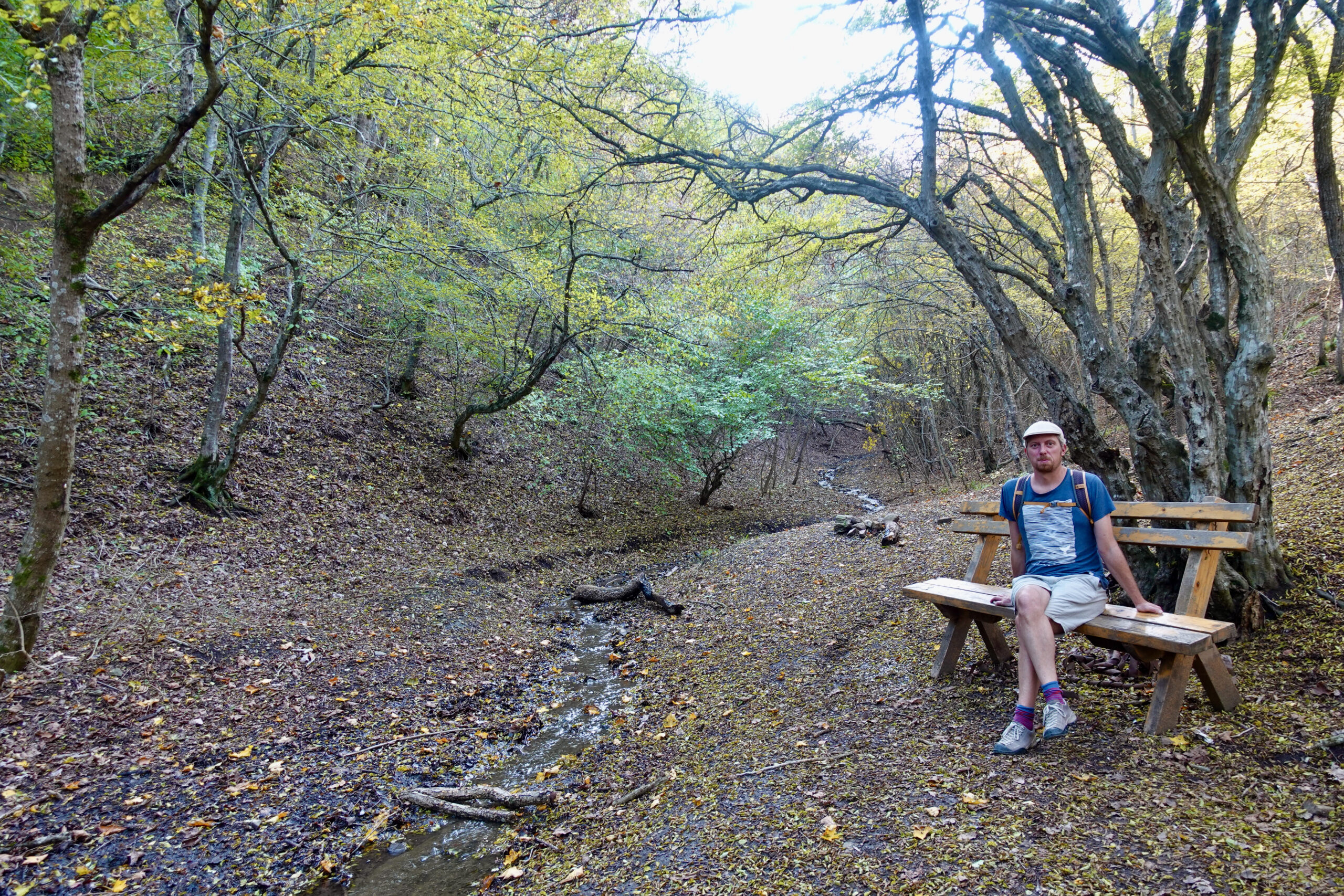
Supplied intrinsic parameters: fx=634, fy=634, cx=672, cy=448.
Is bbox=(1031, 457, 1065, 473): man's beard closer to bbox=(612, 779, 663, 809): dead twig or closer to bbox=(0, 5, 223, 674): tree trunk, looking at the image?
bbox=(612, 779, 663, 809): dead twig

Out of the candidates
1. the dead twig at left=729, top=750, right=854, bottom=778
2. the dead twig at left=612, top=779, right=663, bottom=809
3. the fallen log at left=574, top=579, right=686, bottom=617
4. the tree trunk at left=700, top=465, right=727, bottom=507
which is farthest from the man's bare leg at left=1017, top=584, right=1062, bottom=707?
the tree trunk at left=700, top=465, right=727, bottom=507

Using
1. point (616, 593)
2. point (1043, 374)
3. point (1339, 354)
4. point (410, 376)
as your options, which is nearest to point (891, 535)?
point (616, 593)

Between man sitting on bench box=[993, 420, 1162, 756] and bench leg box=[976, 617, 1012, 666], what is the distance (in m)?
0.32

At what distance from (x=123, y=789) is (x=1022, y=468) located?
550 inches

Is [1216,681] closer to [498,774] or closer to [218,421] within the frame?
[498,774]

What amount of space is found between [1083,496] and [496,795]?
3.78 metres

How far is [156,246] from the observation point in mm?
11391

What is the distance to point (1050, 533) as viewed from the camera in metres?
3.37

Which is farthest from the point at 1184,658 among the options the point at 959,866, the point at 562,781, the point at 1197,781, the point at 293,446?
the point at 293,446

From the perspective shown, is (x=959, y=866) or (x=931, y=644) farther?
(x=931, y=644)

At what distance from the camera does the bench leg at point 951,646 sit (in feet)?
13.0

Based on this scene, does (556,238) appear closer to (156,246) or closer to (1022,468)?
(156,246)

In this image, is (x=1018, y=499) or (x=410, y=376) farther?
(x=410, y=376)

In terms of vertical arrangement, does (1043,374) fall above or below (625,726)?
above
